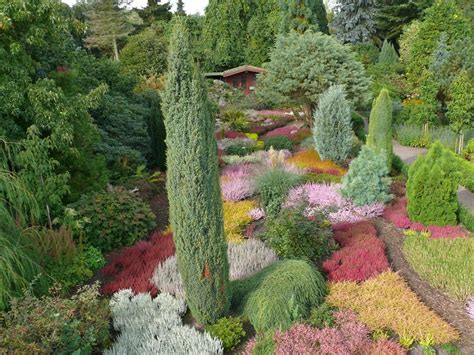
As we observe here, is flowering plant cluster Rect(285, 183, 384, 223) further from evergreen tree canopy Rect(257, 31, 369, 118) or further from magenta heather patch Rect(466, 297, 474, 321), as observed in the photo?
evergreen tree canopy Rect(257, 31, 369, 118)

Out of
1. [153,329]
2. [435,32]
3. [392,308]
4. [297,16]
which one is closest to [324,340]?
[392,308]

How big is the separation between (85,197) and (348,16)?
33109mm

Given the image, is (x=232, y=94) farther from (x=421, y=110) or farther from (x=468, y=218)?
(x=468, y=218)

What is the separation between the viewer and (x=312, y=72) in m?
15.2

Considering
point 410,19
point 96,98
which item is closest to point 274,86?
point 96,98

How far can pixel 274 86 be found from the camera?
16.2m

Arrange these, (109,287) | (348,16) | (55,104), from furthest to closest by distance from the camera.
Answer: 1. (348,16)
2. (55,104)
3. (109,287)

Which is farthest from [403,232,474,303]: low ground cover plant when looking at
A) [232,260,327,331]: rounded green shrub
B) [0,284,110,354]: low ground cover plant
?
[0,284,110,354]: low ground cover plant

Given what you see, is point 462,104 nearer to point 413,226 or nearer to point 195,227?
point 413,226

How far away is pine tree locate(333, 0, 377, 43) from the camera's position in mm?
34719

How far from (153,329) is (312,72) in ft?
40.7

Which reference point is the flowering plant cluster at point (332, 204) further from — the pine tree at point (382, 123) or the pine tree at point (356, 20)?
the pine tree at point (356, 20)

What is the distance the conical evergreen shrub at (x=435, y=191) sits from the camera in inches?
315

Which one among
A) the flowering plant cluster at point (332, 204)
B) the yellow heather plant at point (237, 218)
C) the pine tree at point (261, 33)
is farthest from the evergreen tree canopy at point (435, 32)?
the pine tree at point (261, 33)
